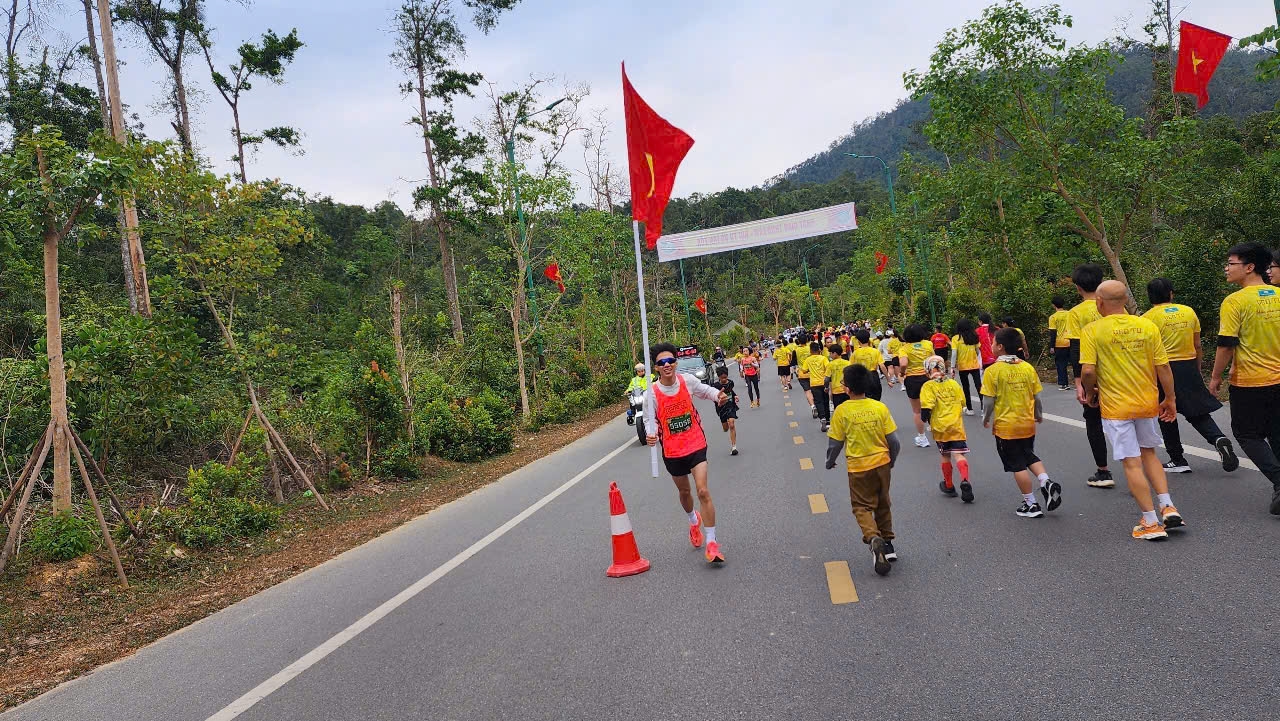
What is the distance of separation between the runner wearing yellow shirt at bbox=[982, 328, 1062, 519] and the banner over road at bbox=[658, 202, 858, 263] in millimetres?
30976

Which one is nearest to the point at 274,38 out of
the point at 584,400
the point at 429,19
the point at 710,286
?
the point at 429,19

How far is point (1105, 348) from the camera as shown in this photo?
5727 mm

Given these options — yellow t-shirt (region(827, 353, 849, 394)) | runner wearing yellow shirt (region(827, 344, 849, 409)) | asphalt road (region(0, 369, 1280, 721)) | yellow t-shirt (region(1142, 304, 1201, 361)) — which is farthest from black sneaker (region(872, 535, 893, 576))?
yellow t-shirt (region(827, 353, 849, 394))

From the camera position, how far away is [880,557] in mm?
5461

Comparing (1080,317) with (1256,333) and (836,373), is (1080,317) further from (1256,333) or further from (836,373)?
(836,373)

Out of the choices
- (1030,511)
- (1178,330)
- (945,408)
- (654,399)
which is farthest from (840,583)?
(1178,330)

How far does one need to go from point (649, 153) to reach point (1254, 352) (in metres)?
5.29

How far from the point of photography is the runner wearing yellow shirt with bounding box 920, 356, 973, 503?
745cm

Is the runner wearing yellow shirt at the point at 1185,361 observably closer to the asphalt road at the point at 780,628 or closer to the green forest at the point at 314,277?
the asphalt road at the point at 780,628

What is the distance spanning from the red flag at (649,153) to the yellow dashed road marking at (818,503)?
3.07 metres

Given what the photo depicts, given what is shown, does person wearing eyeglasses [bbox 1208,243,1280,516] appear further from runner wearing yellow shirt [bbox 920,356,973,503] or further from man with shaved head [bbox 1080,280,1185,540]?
runner wearing yellow shirt [bbox 920,356,973,503]

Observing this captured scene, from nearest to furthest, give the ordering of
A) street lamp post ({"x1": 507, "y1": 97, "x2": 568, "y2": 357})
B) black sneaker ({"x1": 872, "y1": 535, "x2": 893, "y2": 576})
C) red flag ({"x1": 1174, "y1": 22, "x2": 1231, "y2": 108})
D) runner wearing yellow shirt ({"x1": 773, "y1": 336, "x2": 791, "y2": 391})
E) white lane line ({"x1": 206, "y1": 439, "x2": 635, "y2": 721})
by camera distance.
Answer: white lane line ({"x1": 206, "y1": 439, "x2": 635, "y2": 721}) → black sneaker ({"x1": 872, "y1": 535, "x2": 893, "y2": 576}) → red flag ({"x1": 1174, "y1": 22, "x2": 1231, "y2": 108}) → street lamp post ({"x1": 507, "y1": 97, "x2": 568, "y2": 357}) → runner wearing yellow shirt ({"x1": 773, "y1": 336, "x2": 791, "y2": 391})

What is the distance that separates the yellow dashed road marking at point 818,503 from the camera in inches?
305

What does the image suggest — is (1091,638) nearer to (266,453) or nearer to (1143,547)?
(1143,547)
